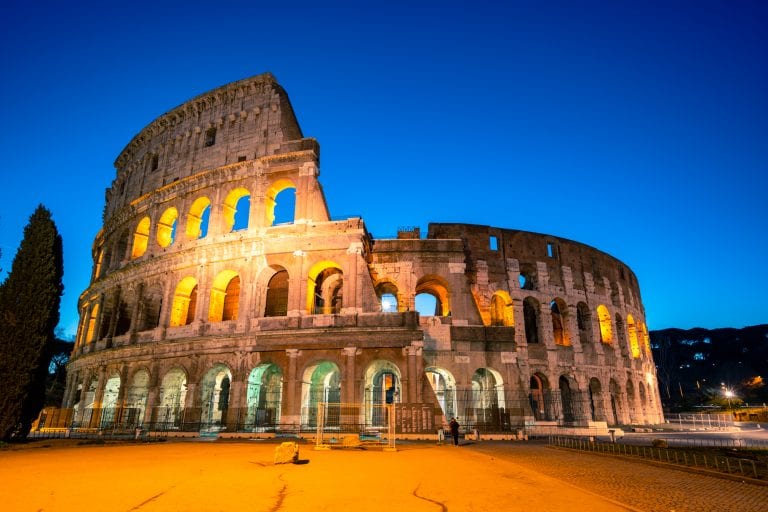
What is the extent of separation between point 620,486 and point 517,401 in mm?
15409

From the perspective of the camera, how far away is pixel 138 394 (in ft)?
78.6

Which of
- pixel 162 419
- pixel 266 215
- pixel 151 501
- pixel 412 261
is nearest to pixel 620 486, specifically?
pixel 151 501

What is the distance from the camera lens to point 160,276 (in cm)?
2484

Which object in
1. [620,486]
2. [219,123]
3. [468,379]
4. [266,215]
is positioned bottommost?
[620,486]

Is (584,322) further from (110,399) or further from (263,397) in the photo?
(110,399)

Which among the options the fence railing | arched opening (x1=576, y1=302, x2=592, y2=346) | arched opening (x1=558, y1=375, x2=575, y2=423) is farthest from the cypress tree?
arched opening (x1=576, y1=302, x2=592, y2=346)

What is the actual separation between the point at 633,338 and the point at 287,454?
33.7 meters

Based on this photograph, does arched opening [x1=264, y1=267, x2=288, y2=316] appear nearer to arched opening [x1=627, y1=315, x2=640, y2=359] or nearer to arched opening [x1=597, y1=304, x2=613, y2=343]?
arched opening [x1=597, y1=304, x2=613, y2=343]

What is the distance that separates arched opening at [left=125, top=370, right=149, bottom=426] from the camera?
2317 centimetres

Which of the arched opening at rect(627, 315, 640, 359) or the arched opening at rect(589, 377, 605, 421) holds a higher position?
the arched opening at rect(627, 315, 640, 359)

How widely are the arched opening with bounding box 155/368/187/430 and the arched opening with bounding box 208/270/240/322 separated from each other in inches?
132

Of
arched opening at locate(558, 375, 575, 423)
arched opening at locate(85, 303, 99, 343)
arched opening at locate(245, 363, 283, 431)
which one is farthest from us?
arched opening at locate(558, 375, 575, 423)

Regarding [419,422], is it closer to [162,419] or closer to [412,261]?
[412,261]

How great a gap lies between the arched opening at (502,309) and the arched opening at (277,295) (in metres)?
13.2
